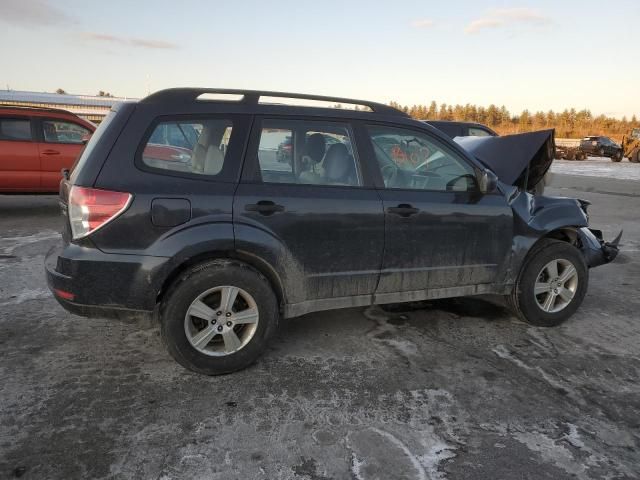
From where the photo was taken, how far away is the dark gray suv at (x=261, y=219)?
3.08 metres

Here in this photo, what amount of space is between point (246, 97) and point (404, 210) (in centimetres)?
136

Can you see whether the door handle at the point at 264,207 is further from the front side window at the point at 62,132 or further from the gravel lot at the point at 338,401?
the front side window at the point at 62,132

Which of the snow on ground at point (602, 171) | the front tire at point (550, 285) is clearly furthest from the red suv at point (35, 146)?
the snow on ground at point (602, 171)

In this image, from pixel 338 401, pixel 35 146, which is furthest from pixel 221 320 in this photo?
pixel 35 146

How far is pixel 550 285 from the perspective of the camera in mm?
4371

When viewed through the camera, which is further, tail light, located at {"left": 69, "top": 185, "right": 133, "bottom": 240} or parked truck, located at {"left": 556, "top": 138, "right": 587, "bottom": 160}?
parked truck, located at {"left": 556, "top": 138, "right": 587, "bottom": 160}

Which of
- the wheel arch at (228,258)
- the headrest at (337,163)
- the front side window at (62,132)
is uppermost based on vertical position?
the front side window at (62,132)

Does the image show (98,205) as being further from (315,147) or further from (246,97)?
(315,147)

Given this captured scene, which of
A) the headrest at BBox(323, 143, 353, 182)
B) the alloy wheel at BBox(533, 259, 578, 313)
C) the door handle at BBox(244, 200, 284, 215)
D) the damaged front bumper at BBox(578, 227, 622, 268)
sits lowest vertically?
the alloy wheel at BBox(533, 259, 578, 313)

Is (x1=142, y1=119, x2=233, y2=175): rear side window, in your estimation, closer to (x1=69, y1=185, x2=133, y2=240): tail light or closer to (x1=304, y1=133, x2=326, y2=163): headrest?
(x1=69, y1=185, x2=133, y2=240): tail light

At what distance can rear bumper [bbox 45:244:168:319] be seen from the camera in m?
3.06

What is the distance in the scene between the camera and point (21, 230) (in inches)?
301

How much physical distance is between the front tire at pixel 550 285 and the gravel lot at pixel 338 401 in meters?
0.14

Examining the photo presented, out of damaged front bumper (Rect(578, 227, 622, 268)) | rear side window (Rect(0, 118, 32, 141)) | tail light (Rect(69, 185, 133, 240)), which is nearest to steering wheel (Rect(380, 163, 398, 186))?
tail light (Rect(69, 185, 133, 240))
